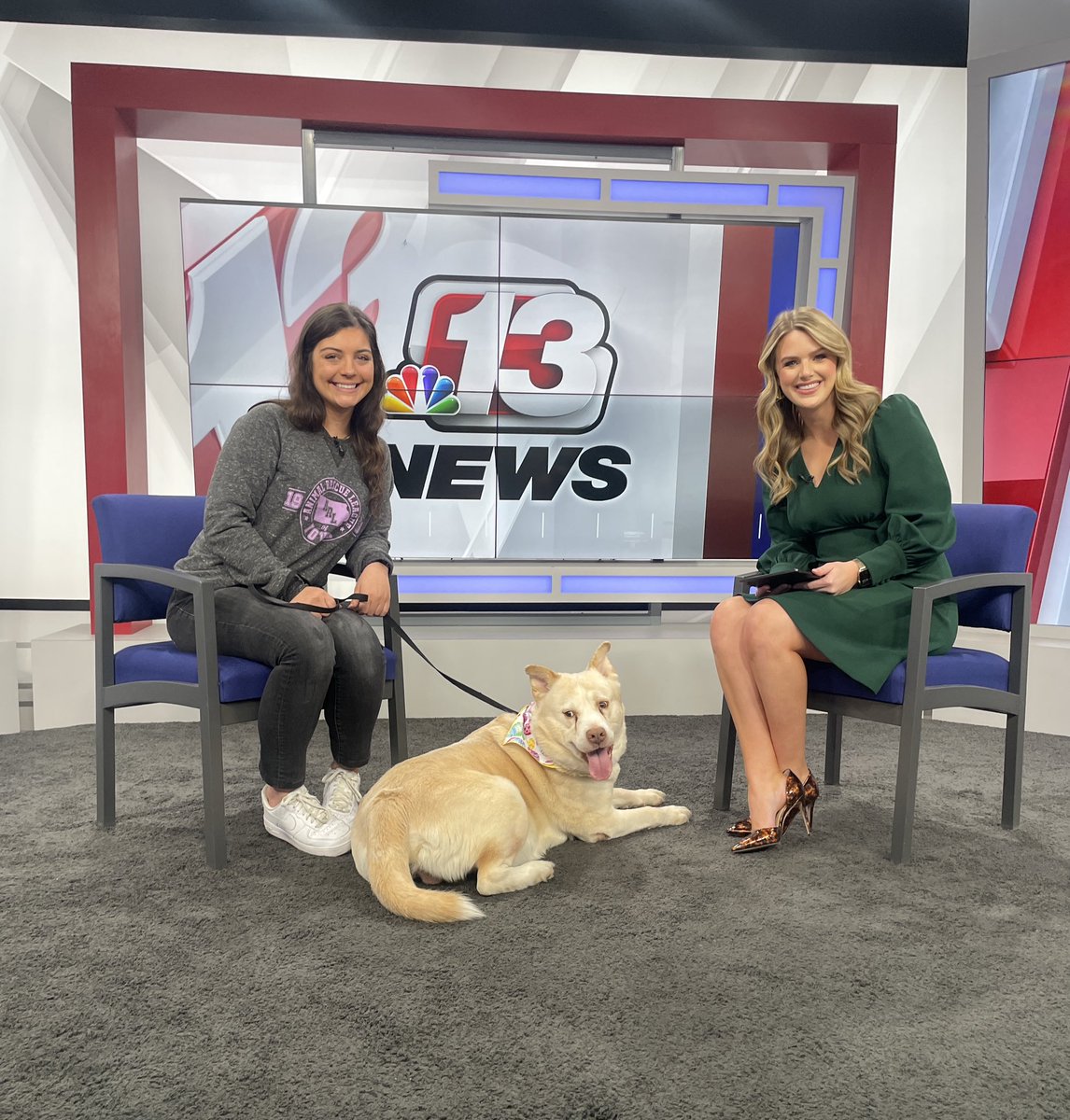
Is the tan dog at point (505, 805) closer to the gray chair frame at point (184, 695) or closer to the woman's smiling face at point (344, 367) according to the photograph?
the gray chair frame at point (184, 695)

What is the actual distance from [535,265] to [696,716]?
2.31 m

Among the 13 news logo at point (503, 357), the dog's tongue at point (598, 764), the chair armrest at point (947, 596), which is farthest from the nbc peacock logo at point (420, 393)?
the chair armrest at point (947, 596)

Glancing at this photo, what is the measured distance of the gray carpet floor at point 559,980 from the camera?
1434 millimetres

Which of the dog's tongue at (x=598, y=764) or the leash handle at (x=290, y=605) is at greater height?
the leash handle at (x=290, y=605)

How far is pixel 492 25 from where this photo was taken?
471cm

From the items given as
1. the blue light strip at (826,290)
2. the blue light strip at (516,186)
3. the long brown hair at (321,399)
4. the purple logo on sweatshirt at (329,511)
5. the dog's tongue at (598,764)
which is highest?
the blue light strip at (516,186)

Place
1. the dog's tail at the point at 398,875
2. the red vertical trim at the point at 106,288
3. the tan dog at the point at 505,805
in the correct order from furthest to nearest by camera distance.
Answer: the red vertical trim at the point at 106,288
the tan dog at the point at 505,805
the dog's tail at the point at 398,875

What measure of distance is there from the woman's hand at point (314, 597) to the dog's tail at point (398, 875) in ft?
2.20

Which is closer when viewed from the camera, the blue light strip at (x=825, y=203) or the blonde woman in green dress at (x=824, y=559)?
the blonde woman in green dress at (x=824, y=559)

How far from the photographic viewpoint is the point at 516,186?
4.30 m

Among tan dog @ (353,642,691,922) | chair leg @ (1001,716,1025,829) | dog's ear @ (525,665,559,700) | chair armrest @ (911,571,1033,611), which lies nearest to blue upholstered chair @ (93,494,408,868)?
tan dog @ (353,642,691,922)

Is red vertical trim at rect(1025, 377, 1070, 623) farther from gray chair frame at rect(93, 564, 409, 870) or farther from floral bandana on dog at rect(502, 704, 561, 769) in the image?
gray chair frame at rect(93, 564, 409, 870)

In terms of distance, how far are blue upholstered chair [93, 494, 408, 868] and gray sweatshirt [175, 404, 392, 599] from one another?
6.9 inches

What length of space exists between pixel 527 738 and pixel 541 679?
0.55 ft
